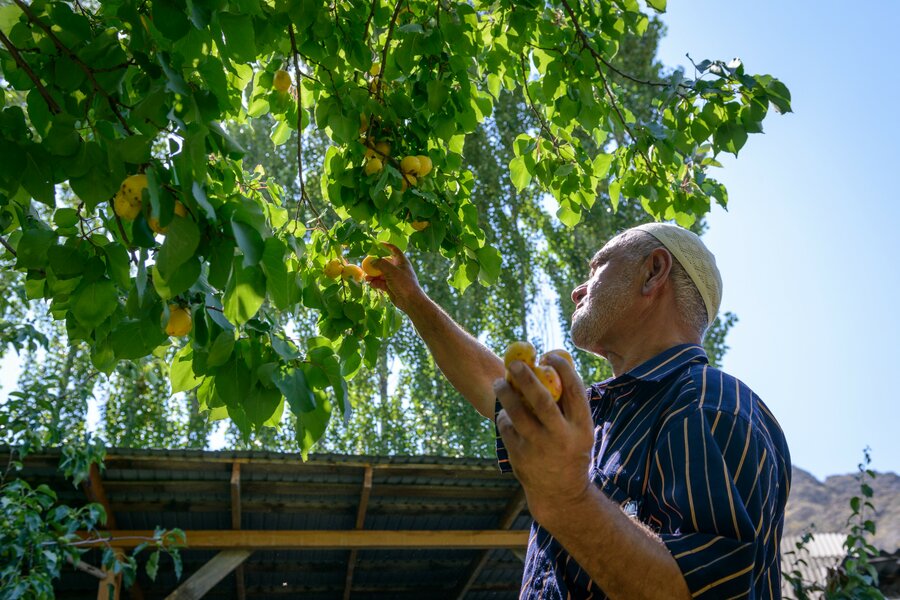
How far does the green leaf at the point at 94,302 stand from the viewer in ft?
5.12

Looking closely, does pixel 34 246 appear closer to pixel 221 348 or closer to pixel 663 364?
pixel 221 348

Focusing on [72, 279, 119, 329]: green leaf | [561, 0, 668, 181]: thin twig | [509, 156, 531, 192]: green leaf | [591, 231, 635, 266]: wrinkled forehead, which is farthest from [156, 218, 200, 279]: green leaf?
[509, 156, 531, 192]: green leaf

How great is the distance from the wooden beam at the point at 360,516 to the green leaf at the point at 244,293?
4.38m

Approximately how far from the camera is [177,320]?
4.96 feet

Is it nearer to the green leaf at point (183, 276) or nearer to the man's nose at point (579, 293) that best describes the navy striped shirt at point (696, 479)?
the man's nose at point (579, 293)

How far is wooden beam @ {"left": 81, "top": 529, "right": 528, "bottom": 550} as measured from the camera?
5727mm

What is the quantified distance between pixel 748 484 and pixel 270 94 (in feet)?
5.75

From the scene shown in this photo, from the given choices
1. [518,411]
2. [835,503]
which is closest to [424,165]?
[518,411]

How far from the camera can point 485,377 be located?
7.39ft

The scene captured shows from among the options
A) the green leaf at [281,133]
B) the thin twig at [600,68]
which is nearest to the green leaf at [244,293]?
the green leaf at [281,133]

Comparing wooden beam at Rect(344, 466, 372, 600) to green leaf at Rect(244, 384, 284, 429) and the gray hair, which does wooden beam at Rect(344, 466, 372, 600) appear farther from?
green leaf at Rect(244, 384, 284, 429)

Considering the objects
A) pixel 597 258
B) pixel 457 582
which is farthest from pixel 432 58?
pixel 457 582

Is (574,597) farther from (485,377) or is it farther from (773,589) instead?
(485,377)

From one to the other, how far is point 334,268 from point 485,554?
17.3 feet
